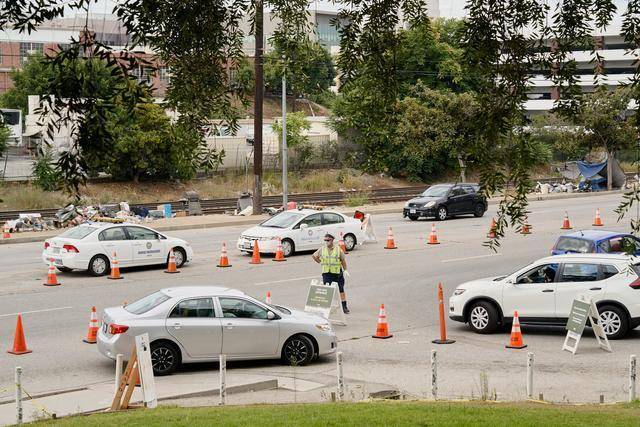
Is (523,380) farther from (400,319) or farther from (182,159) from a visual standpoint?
→ (182,159)

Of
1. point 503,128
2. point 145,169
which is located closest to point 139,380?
point 503,128

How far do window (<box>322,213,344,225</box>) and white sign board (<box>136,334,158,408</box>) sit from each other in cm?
1707

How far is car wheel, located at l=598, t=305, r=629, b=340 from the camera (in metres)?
17.1

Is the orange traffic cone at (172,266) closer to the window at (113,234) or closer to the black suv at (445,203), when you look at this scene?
the window at (113,234)

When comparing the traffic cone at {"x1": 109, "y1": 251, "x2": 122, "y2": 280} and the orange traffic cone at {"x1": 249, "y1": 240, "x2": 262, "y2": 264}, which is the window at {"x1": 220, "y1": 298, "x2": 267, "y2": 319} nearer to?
the traffic cone at {"x1": 109, "y1": 251, "x2": 122, "y2": 280}

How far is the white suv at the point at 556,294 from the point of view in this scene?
1712cm

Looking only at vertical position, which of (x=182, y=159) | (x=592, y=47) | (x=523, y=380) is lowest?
(x=523, y=380)

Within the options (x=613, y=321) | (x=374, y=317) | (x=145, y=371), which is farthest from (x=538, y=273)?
(x=145, y=371)

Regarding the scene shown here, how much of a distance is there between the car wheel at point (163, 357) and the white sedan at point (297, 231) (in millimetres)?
13123

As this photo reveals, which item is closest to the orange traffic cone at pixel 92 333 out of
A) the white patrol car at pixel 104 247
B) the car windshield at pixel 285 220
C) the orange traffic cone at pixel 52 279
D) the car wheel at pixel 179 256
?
the orange traffic cone at pixel 52 279

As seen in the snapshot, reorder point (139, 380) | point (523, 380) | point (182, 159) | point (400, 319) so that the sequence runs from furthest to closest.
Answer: point (400, 319) → point (523, 380) → point (139, 380) → point (182, 159)

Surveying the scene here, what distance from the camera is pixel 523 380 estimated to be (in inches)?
567

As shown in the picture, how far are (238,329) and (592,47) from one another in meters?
7.20

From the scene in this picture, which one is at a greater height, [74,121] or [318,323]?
[74,121]
